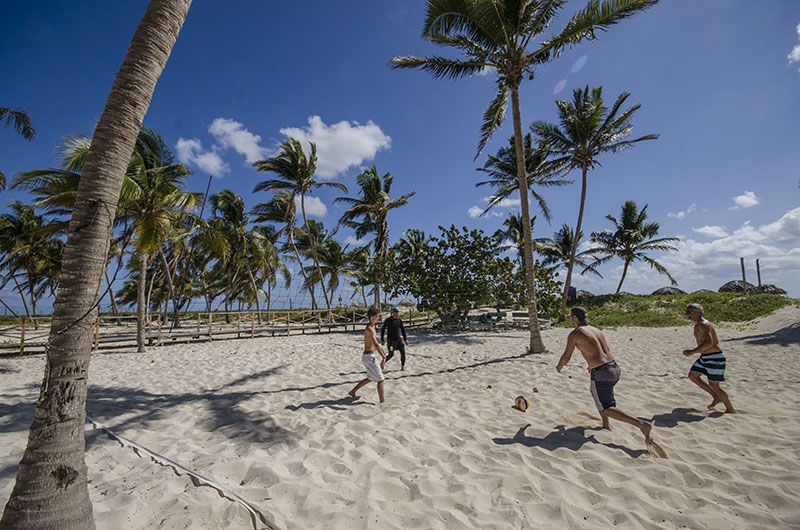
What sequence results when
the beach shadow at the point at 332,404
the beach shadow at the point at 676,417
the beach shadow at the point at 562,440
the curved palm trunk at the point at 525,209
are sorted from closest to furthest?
the beach shadow at the point at 562,440 < the beach shadow at the point at 676,417 < the beach shadow at the point at 332,404 < the curved palm trunk at the point at 525,209

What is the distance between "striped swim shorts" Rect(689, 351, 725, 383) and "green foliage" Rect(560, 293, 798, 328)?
12.8 m

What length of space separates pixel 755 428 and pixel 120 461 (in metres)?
6.95

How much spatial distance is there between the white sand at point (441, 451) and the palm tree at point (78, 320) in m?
0.47

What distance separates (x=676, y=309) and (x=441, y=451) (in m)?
20.5

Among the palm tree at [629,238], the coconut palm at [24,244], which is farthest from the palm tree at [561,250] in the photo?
the coconut palm at [24,244]

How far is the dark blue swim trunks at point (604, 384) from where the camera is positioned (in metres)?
3.73

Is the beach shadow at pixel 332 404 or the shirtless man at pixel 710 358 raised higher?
the shirtless man at pixel 710 358

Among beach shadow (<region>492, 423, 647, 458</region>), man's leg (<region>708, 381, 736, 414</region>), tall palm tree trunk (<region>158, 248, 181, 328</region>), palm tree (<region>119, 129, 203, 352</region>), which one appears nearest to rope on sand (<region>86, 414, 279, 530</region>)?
beach shadow (<region>492, 423, 647, 458</region>)

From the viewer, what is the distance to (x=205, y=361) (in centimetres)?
907

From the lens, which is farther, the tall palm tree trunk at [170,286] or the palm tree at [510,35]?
the tall palm tree trunk at [170,286]

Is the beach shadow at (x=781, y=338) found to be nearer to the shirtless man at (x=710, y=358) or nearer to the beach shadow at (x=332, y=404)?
the shirtless man at (x=710, y=358)

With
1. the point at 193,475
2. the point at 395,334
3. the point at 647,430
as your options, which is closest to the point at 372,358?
the point at 395,334

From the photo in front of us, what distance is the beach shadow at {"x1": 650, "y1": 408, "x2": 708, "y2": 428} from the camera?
4129 mm

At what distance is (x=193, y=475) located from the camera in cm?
295
